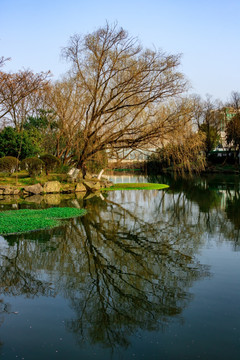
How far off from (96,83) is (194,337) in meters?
21.1

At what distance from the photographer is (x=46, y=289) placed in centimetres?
561

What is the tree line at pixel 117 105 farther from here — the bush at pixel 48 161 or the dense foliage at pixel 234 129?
the dense foliage at pixel 234 129

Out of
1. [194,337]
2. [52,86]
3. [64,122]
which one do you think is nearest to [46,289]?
[194,337]

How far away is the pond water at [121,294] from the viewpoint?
3959 millimetres

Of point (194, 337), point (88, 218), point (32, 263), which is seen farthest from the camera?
point (88, 218)

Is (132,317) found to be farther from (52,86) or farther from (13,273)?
(52,86)

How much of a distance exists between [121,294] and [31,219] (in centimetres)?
652

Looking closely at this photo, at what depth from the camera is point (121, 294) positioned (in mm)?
5328

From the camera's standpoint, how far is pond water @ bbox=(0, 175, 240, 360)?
3.96m

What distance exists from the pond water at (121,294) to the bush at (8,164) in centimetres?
1587

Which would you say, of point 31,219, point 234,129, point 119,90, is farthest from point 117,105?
point 234,129

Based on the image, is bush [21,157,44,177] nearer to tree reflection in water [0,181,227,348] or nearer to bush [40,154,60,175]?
bush [40,154,60,175]

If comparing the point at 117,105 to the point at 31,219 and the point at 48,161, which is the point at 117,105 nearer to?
the point at 48,161

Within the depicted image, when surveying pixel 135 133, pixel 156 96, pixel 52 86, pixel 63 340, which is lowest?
pixel 63 340
